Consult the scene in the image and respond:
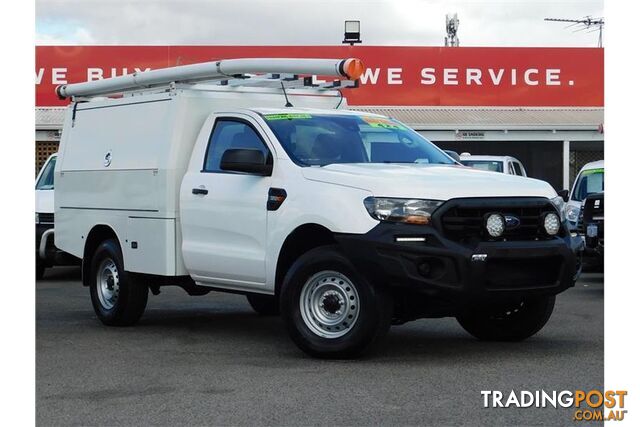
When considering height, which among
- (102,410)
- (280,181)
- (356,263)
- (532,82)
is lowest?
(102,410)

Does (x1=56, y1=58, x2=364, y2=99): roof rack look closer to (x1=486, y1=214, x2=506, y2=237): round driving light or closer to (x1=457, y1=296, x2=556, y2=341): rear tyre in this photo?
(x1=486, y1=214, x2=506, y2=237): round driving light

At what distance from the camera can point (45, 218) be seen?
51.6ft

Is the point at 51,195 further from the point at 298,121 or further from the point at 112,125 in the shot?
the point at 298,121

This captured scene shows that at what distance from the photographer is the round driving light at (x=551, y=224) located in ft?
29.0

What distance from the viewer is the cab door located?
9453 mm

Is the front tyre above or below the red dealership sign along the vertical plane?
below

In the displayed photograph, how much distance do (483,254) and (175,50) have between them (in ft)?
61.6

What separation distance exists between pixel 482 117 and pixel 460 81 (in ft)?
3.52

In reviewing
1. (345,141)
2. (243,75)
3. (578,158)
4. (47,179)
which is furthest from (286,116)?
(578,158)

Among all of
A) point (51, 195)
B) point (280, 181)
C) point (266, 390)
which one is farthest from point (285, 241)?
point (51, 195)

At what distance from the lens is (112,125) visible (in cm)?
1137

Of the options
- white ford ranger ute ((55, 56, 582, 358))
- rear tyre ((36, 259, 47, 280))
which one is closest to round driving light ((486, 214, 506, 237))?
white ford ranger ute ((55, 56, 582, 358))

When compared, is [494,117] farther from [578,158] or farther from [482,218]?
[482,218]

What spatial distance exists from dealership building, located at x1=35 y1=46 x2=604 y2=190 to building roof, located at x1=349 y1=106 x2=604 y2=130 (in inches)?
1.1
